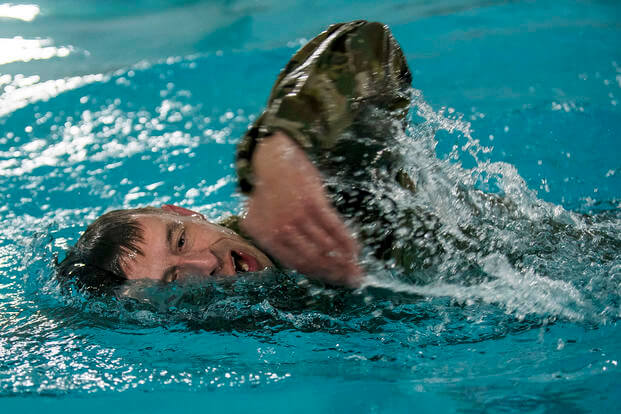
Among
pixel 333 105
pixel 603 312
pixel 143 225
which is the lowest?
pixel 603 312

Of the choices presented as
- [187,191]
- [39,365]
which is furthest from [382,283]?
[187,191]

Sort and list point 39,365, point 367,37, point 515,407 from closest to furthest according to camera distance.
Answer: point 515,407 < point 367,37 < point 39,365

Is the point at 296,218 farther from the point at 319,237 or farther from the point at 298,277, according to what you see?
the point at 298,277

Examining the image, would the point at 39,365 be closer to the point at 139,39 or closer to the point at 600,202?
the point at 600,202

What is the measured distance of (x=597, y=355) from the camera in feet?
5.03

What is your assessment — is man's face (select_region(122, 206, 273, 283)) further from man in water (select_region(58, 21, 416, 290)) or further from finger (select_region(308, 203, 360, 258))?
finger (select_region(308, 203, 360, 258))

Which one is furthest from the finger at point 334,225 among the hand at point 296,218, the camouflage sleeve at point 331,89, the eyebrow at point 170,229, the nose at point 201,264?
the eyebrow at point 170,229

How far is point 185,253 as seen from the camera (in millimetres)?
1772

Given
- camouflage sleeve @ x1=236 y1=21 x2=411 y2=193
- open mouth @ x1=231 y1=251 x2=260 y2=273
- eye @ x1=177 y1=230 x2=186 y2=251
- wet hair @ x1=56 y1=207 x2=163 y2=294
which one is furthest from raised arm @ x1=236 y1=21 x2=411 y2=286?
wet hair @ x1=56 y1=207 x2=163 y2=294

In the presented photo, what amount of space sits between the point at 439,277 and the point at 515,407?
1.34ft

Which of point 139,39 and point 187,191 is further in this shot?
point 139,39

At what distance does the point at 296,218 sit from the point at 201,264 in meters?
0.38

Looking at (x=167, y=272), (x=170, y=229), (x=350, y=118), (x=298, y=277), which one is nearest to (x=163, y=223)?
(x=170, y=229)

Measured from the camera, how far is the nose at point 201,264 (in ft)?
5.71
